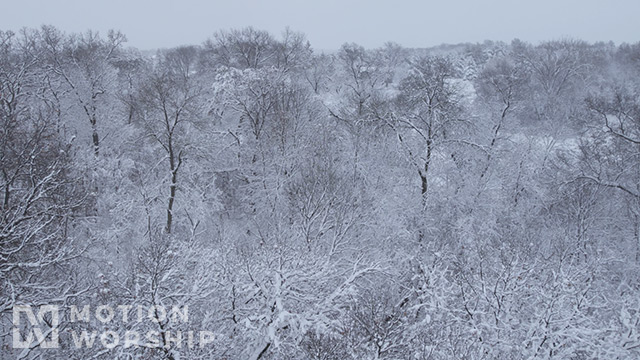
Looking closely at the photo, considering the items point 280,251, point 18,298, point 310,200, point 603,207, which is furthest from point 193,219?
point 603,207

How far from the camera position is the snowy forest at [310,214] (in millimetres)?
8789

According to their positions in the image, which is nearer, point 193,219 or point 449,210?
point 449,210

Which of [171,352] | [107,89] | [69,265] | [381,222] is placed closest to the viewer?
[171,352]

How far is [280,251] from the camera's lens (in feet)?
37.6

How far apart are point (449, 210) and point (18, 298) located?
15.7m

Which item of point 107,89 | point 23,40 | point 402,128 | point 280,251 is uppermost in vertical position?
point 23,40

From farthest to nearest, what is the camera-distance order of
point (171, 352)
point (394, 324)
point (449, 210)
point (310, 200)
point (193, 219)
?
point (193, 219), point (449, 210), point (310, 200), point (394, 324), point (171, 352)

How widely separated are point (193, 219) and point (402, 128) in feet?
37.5

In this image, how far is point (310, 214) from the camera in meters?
15.1

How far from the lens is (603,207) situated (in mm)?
18250

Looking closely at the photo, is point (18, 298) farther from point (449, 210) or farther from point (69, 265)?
point (449, 210)

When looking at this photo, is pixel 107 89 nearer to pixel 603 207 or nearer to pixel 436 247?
pixel 436 247

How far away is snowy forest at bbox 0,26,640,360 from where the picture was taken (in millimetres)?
8789

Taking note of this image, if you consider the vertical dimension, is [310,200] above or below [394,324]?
above
